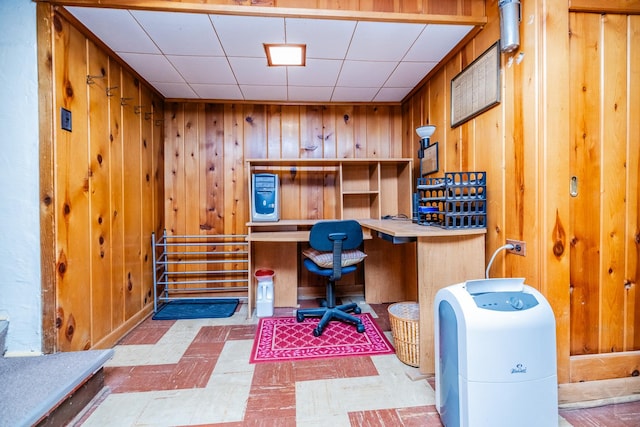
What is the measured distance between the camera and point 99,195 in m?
1.91

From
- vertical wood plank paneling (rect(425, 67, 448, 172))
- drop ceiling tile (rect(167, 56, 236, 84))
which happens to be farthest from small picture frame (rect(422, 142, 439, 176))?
drop ceiling tile (rect(167, 56, 236, 84))

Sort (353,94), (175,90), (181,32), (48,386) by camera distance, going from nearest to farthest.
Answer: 1. (48,386)
2. (181,32)
3. (175,90)
4. (353,94)

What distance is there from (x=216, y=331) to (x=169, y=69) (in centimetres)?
211

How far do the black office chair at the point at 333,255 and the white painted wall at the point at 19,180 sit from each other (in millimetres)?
1598

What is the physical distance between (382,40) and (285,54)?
0.69 m

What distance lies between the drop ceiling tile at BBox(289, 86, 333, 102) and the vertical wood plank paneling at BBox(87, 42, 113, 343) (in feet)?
4.74

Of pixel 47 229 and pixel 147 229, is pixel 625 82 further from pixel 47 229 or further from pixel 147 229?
pixel 147 229

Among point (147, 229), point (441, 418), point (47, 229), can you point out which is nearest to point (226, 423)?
point (441, 418)

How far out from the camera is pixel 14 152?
1508mm

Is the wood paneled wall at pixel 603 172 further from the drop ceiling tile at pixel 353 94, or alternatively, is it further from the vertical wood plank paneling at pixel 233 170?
the vertical wood plank paneling at pixel 233 170

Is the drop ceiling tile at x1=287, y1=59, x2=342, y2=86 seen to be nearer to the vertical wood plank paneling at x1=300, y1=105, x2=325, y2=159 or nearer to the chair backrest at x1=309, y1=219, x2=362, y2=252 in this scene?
the vertical wood plank paneling at x1=300, y1=105, x2=325, y2=159

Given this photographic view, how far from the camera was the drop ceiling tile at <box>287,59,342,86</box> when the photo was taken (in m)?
2.20

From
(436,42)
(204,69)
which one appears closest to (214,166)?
(204,69)

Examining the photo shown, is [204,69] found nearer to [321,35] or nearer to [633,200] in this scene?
[321,35]
